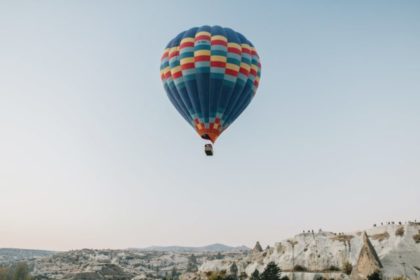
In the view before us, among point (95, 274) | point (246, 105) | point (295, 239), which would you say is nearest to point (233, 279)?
point (295, 239)

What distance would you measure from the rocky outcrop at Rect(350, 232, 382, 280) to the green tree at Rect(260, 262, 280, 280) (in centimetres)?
1091

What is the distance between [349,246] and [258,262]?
18198 millimetres

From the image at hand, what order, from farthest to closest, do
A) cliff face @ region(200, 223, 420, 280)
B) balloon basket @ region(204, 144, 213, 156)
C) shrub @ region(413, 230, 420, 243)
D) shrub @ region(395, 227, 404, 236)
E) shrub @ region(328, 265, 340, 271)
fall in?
shrub @ region(328, 265, 340, 271) → shrub @ region(395, 227, 404, 236) → shrub @ region(413, 230, 420, 243) → cliff face @ region(200, 223, 420, 280) → balloon basket @ region(204, 144, 213, 156)

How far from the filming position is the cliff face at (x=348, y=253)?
46000 millimetres

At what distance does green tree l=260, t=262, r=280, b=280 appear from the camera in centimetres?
5391

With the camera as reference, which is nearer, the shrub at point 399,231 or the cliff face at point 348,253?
the cliff face at point 348,253

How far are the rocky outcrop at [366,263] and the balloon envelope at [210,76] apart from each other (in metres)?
27.4

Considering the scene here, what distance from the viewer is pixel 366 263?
46.7 meters

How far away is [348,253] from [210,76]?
34.3 m

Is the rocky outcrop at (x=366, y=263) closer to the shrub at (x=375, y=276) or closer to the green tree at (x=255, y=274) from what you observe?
the shrub at (x=375, y=276)

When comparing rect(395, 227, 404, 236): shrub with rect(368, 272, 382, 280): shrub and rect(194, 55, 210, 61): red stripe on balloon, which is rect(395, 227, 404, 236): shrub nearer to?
rect(368, 272, 382, 280): shrub

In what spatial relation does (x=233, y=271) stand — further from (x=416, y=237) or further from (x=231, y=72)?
A: (x=231, y=72)

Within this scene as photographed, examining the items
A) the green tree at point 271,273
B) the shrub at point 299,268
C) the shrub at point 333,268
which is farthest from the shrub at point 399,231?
the green tree at point 271,273

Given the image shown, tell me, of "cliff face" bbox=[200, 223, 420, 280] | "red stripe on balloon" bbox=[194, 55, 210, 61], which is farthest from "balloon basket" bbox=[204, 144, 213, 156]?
"cliff face" bbox=[200, 223, 420, 280]
